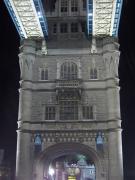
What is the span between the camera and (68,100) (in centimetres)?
5159

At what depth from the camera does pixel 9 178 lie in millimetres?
67562

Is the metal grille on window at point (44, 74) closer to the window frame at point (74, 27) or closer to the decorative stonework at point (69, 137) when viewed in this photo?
the window frame at point (74, 27)

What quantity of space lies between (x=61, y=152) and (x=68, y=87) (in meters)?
9.67

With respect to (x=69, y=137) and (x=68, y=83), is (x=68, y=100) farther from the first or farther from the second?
(x=69, y=137)

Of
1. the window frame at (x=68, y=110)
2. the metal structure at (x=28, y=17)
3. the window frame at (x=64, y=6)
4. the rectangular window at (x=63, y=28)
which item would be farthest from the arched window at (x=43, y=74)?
the window frame at (x=64, y=6)

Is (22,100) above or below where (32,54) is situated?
below

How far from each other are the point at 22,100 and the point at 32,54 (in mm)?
7344

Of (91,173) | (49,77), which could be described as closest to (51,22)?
(49,77)

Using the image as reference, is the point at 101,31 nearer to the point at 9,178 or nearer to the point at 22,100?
the point at 22,100

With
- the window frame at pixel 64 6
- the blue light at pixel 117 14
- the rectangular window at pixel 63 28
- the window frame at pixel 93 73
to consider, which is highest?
the window frame at pixel 64 6

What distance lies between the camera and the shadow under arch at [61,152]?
→ 1943 inches

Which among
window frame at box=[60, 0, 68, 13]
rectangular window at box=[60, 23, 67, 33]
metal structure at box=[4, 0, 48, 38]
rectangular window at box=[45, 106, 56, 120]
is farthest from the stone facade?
window frame at box=[60, 0, 68, 13]

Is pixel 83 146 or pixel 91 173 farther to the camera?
pixel 91 173

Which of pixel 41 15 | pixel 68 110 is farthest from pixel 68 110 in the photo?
pixel 41 15
